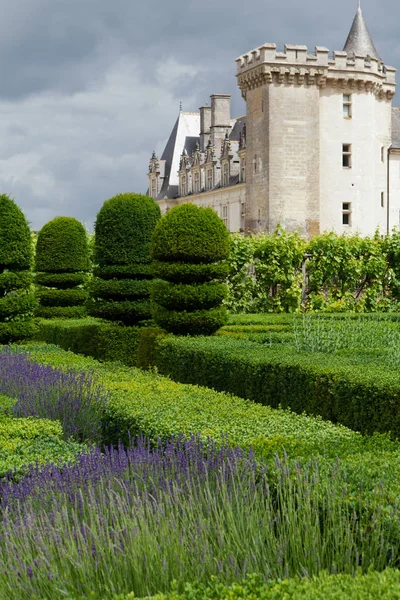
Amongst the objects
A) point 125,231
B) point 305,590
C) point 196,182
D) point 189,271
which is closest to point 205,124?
Answer: point 196,182

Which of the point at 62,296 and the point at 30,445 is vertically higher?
the point at 62,296

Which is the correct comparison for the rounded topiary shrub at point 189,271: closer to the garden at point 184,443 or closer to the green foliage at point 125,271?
the garden at point 184,443

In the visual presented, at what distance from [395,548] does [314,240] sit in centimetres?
2285

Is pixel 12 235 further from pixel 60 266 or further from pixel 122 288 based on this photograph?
pixel 60 266

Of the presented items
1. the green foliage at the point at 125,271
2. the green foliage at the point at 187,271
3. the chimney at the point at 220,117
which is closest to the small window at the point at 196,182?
the chimney at the point at 220,117

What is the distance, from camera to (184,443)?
5.43 metres

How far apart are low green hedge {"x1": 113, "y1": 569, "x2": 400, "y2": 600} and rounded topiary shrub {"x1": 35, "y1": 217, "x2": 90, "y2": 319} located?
64.3 ft

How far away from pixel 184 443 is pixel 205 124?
182ft

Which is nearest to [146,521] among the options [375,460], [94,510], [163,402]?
[94,510]

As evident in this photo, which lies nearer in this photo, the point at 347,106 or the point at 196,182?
the point at 347,106

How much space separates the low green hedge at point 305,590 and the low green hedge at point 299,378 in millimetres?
3802

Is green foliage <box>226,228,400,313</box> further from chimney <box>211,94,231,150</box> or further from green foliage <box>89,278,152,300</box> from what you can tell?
chimney <box>211,94,231,150</box>

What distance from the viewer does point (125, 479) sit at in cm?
466

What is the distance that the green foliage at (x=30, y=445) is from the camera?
5.14 m
